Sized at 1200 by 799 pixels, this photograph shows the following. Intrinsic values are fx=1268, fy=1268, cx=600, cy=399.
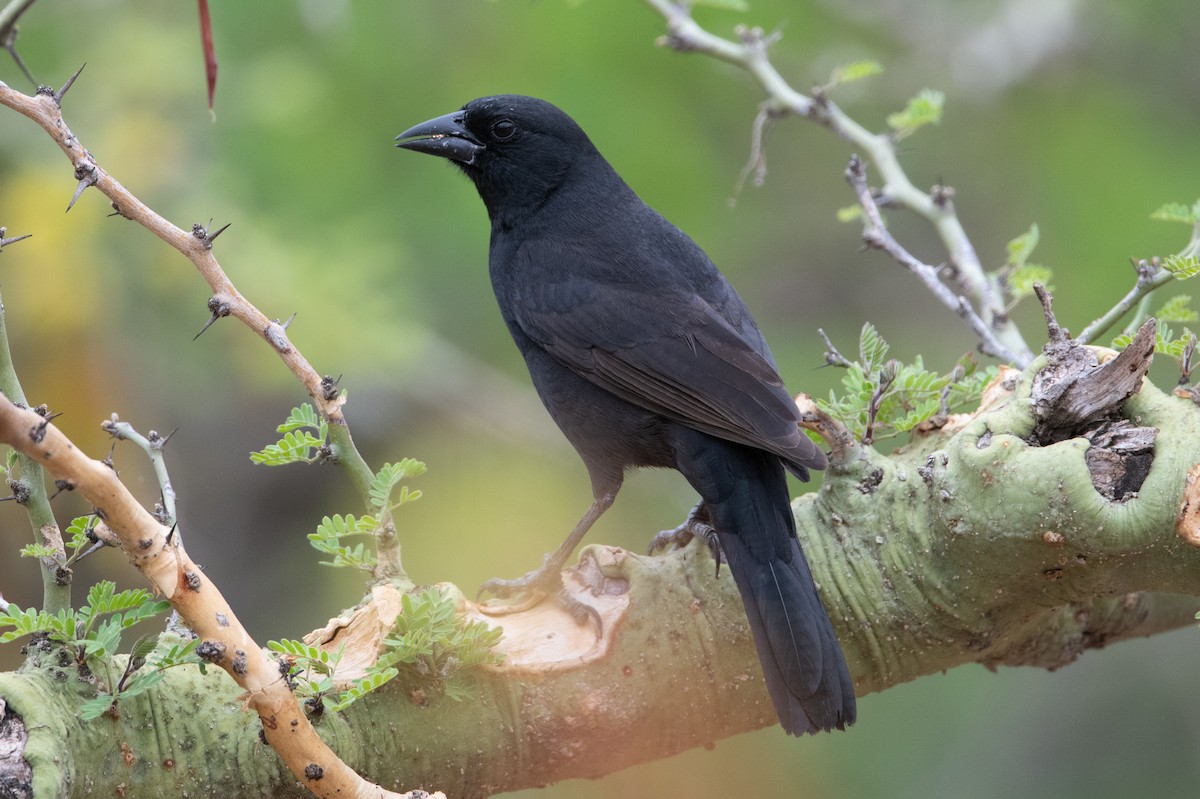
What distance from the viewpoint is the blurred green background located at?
5.07 m

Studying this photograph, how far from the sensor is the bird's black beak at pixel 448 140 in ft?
13.2

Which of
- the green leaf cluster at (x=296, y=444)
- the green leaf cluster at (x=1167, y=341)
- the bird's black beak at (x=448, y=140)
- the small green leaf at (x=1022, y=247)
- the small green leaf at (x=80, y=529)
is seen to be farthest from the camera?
the bird's black beak at (x=448, y=140)

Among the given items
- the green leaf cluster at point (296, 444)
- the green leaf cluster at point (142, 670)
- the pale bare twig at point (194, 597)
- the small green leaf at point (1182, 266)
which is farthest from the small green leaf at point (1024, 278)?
the green leaf cluster at point (142, 670)

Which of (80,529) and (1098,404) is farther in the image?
(1098,404)

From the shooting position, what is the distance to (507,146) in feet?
13.4

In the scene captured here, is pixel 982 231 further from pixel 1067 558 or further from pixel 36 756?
pixel 36 756

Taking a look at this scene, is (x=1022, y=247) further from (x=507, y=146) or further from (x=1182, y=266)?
(x=507, y=146)

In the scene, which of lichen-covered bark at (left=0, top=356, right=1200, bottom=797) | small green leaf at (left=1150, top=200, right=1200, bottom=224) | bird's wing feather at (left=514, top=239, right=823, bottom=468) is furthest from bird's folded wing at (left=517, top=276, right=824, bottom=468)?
small green leaf at (left=1150, top=200, right=1200, bottom=224)

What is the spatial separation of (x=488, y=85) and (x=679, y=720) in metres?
4.08

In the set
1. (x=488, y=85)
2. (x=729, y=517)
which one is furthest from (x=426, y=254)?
(x=729, y=517)

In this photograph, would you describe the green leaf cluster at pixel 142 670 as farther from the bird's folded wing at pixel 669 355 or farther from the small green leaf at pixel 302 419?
the bird's folded wing at pixel 669 355

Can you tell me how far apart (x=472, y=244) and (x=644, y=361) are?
8.77ft

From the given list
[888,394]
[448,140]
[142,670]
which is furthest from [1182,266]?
[448,140]

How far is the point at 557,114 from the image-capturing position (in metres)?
4.12
